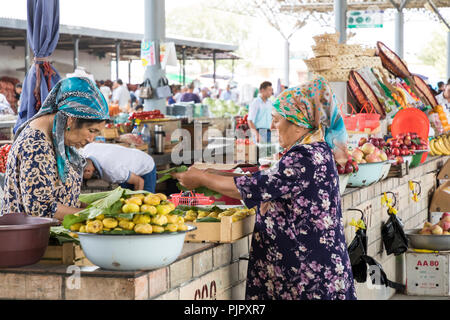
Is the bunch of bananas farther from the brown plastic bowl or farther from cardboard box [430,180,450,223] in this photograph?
the brown plastic bowl

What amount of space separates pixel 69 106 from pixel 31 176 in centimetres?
35

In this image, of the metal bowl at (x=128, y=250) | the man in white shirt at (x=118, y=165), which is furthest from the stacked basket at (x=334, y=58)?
the metal bowl at (x=128, y=250)

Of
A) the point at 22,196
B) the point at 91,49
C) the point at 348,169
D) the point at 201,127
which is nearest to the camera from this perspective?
the point at 22,196

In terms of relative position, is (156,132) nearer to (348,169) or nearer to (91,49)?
(348,169)

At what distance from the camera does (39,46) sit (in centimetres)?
501

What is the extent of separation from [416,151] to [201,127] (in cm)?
432

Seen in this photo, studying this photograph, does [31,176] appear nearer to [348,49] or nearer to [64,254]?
[64,254]

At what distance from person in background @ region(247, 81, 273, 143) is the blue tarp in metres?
6.23

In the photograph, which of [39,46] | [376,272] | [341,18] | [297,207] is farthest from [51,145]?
[341,18]

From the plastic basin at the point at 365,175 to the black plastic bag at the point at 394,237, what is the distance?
1.47 feet

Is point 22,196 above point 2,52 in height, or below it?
below
